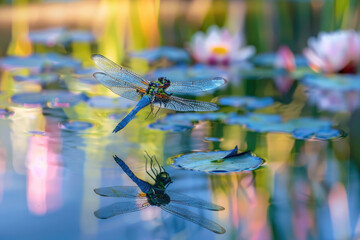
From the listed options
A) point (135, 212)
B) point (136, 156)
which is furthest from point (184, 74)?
point (135, 212)

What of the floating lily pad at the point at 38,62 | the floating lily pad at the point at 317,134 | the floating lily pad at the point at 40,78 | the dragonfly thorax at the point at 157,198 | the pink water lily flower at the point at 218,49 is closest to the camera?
the dragonfly thorax at the point at 157,198

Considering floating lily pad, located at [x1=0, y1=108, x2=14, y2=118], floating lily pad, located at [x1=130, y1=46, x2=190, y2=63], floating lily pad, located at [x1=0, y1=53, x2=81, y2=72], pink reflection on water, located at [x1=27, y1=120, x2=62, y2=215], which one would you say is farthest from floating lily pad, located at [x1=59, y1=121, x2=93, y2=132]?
floating lily pad, located at [x1=130, y1=46, x2=190, y2=63]

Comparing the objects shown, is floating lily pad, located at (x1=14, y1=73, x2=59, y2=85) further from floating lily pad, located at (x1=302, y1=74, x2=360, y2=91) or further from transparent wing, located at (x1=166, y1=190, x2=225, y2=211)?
transparent wing, located at (x1=166, y1=190, x2=225, y2=211)

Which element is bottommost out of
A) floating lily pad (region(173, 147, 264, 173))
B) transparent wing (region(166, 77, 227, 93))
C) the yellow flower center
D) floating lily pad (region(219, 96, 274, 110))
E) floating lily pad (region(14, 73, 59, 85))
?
floating lily pad (region(173, 147, 264, 173))

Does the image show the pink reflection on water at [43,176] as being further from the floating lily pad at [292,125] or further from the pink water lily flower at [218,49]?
the pink water lily flower at [218,49]

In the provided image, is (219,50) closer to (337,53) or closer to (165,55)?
(165,55)

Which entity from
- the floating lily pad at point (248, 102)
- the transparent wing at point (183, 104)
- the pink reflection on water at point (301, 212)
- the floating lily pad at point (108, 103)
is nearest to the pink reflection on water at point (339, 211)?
the pink reflection on water at point (301, 212)

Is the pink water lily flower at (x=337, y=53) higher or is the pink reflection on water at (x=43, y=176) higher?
the pink water lily flower at (x=337, y=53)
